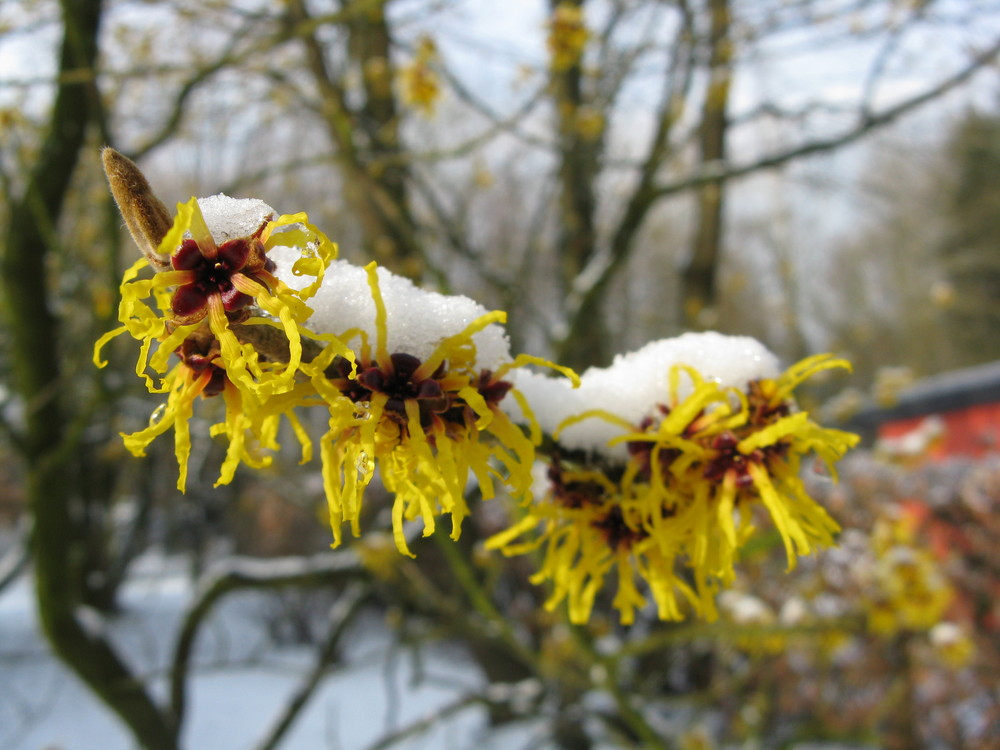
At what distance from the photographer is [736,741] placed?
195 inches

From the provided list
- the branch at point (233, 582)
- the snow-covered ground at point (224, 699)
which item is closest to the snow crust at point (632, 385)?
the branch at point (233, 582)

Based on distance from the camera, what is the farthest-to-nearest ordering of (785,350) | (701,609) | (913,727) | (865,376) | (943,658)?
(865,376)
(785,350)
(913,727)
(943,658)
(701,609)

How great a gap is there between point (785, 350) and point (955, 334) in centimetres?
817

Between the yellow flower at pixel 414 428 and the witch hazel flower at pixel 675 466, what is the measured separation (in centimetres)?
12

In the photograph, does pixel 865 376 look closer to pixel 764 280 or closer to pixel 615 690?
pixel 764 280

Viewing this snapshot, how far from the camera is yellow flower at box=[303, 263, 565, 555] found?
0.58m

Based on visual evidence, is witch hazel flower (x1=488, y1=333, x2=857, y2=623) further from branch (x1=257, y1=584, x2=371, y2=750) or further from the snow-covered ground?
the snow-covered ground

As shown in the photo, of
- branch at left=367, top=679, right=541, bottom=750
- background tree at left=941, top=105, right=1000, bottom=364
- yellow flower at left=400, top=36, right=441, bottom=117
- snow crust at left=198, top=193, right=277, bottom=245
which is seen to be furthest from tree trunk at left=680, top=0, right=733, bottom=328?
background tree at left=941, top=105, right=1000, bottom=364

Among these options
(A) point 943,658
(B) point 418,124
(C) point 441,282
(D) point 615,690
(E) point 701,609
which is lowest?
(A) point 943,658

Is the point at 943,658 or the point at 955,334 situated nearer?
the point at 943,658

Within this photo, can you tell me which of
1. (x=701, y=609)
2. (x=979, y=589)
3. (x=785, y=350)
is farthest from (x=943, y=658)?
(x=785, y=350)

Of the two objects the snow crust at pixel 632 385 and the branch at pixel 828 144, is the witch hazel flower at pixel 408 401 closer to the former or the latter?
the snow crust at pixel 632 385

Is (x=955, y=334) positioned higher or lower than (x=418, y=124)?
lower

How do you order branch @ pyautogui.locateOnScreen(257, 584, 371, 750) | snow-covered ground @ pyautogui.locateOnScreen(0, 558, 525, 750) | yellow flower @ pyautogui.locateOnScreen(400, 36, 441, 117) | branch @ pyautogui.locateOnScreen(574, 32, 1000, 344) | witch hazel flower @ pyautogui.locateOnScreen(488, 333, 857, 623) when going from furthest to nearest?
snow-covered ground @ pyautogui.locateOnScreen(0, 558, 525, 750)
yellow flower @ pyautogui.locateOnScreen(400, 36, 441, 117)
branch @ pyautogui.locateOnScreen(257, 584, 371, 750)
branch @ pyautogui.locateOnScreen(574, 32, 1000, 344)
witch hazel flower @ pyautogui.locateOnScreen(488, 333, 857, 623)
